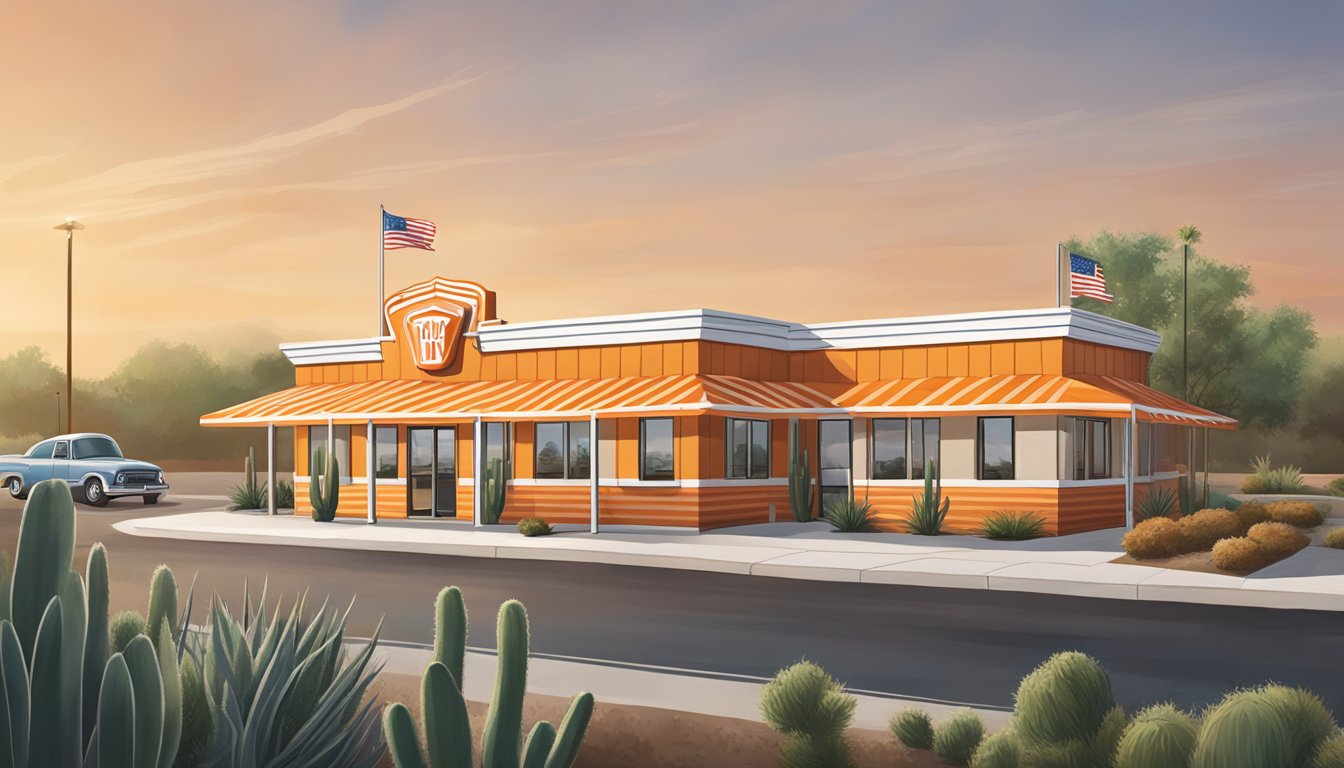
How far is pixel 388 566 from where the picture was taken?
20.8m

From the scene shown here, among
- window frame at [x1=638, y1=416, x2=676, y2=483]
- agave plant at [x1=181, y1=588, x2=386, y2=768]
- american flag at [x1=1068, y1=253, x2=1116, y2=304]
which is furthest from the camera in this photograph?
american flag at [x1=1068, y1=253, x2=1116, y2=304]

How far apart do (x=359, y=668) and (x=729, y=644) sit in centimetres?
676

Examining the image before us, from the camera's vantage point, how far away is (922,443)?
27094 mm

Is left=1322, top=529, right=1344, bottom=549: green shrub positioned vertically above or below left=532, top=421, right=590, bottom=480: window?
below

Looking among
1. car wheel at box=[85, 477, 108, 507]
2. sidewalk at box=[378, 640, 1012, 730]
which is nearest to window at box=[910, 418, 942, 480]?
sidewalk at box=[378, 640, 1012, 730]

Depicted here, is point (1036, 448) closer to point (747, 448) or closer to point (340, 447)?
point (747, 448)

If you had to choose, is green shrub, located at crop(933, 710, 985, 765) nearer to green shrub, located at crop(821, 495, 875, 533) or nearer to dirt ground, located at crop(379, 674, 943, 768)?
dirt ground, located at crop(379, 674, 943, 768)

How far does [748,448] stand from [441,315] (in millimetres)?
8899

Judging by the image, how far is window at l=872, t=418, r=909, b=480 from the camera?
27328 millimetres

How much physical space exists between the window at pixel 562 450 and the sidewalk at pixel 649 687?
16482 mm

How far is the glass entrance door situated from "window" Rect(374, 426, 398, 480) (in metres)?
0.55

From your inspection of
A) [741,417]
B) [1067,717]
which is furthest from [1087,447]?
[1067,717]

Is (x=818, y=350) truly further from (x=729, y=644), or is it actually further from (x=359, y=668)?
(x=359, y=668)

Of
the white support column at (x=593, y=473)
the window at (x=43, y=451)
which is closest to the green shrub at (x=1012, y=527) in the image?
the white support column at (x=593, y=473)
